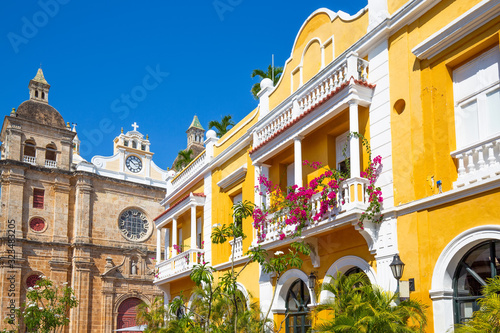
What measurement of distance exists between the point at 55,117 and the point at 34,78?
325cm

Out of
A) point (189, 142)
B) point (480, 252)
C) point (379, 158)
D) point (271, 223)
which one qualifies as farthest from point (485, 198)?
point (189, 142)

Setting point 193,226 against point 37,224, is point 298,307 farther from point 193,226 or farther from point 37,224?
point 37,224

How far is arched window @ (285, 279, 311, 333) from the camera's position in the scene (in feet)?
44.1

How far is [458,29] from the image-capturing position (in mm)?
9641

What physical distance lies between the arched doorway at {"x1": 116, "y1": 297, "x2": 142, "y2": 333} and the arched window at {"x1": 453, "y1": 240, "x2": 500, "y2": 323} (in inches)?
1154

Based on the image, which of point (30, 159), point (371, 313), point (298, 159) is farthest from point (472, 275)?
point (30, 159)

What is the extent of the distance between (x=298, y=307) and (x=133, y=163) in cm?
2829

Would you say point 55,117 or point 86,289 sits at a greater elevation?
point 55,117

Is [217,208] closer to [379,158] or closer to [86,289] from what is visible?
[379,158]

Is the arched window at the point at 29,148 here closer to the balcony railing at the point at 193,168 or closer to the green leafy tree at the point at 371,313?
the balcony railing at the point at 193,168

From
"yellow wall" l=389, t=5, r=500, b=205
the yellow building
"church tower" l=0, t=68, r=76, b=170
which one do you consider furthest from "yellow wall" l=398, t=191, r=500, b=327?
"church tower" l=0, t=68, r=76, b=170

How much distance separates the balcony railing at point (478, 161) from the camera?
8.81m

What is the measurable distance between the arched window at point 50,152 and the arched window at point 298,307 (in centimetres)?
2628

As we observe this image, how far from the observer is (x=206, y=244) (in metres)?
18.5
